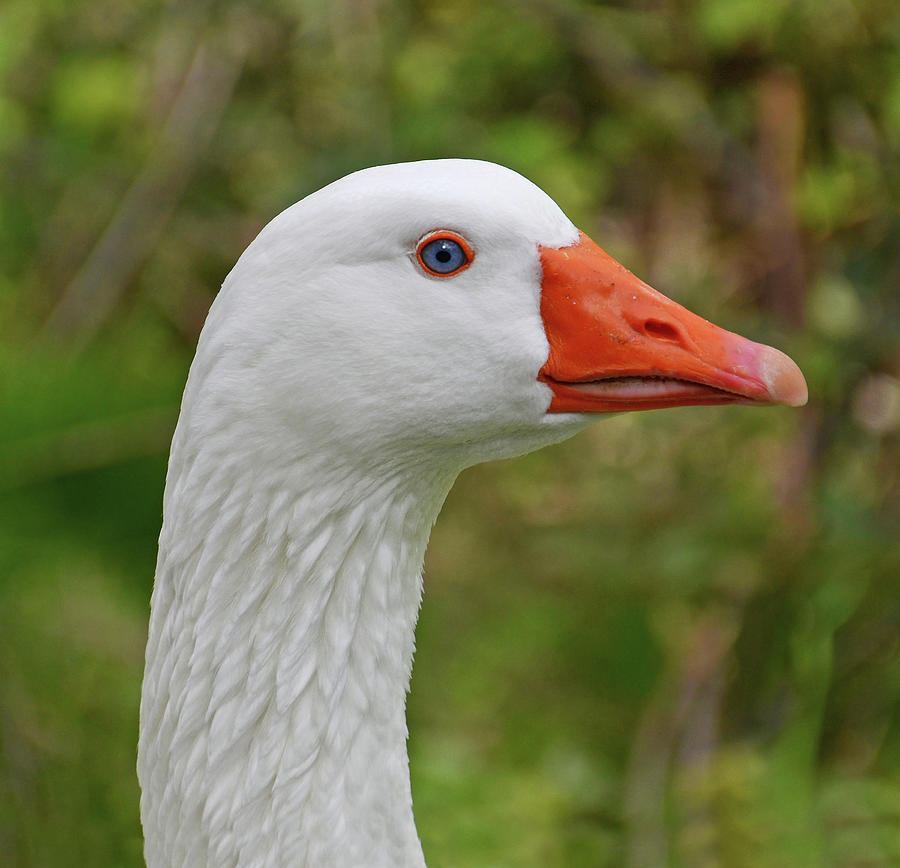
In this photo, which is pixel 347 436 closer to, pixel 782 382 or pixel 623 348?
pixel 623 348

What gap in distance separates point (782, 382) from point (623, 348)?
23 cm

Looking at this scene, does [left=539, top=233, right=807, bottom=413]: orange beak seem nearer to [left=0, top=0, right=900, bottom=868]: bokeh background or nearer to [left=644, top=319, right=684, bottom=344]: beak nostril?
[left=644, top=319, right=684, bottom=344]: beak nostril

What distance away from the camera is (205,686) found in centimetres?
181

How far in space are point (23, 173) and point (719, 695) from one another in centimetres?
386

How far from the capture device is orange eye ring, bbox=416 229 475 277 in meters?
1.71

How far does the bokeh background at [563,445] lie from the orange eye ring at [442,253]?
5.45 feet

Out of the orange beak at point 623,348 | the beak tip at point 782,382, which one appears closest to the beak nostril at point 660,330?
the orange beak at point 623,348

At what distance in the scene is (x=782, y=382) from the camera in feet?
5.60

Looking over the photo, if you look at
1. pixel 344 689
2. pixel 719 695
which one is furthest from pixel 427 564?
pixel 344 689

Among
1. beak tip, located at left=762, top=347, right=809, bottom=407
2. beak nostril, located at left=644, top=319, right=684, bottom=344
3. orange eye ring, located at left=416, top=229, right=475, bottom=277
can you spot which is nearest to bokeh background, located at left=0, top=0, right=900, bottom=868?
orange eye ring, located at left=416, top=229, right=475, bottom=277

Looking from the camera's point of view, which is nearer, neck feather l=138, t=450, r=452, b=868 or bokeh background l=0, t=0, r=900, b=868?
neck feather l=138, t=450, r=452, b=868

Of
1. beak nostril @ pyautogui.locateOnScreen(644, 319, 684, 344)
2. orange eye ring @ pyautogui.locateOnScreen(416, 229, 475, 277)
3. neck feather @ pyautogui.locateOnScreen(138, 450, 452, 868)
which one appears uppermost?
orange eye ring @ pyautogui.locateOnScreen(416, 229, 475, 277)

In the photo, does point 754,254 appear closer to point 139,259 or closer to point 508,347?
point 139,259

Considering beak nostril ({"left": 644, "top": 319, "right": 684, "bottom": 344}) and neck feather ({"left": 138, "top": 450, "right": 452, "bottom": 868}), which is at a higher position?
beak nostril ({"left": 644, "top": 319, "right": 684, "bottom": 344})
